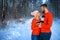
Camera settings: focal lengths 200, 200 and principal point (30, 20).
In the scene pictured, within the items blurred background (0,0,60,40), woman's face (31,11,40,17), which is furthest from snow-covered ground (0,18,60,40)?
woman's face (31,11,40,17)

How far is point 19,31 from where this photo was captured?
91.0 inches

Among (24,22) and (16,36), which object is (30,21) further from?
(16,36)

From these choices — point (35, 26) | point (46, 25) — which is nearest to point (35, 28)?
point (35, 26)

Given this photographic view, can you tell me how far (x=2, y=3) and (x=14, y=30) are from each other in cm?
34

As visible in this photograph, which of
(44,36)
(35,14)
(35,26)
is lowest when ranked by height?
(44,36)

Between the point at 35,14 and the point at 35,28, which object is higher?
the point at 35,14

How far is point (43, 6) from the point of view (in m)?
2.31

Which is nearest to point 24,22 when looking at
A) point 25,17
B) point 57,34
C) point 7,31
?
point 25,17

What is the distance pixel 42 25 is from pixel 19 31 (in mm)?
276

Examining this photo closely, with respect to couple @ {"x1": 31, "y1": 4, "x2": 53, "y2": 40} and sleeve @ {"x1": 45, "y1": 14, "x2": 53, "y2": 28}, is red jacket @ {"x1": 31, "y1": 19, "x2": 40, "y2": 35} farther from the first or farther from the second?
sleeve @ {"x1": 45, "y1": 14, "x2": 53, "y2": 28}

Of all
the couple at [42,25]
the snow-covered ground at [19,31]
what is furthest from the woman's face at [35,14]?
the snow-covered ground at [19,31]

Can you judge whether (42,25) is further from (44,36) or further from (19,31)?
(19,31)

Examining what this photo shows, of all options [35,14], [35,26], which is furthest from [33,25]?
[35,14]

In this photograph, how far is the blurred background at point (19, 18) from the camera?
231 cm
